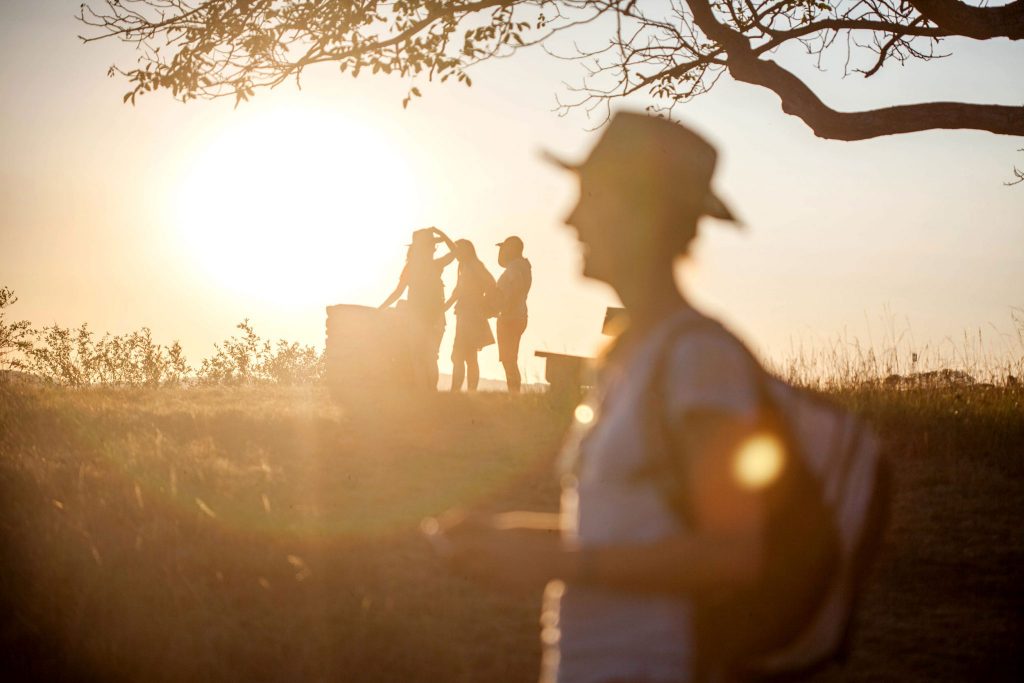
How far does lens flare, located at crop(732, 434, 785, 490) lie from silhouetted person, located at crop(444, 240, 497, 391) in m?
15.1

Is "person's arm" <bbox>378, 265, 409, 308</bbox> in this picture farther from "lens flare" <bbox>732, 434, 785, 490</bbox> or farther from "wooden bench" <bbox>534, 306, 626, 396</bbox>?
"lens flare" <bbox>732, 434, 785, 490</bbox>

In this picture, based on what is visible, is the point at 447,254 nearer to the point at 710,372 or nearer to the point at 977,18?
the point at 977,18

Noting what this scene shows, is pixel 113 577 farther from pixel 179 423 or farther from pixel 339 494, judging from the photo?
pixel 179 423

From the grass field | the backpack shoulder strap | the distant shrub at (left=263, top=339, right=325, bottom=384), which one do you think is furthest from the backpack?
the distant shrub at (left=263, top=339, right=325, bottom=384)

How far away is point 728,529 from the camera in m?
1.84

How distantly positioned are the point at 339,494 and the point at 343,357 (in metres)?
9.08

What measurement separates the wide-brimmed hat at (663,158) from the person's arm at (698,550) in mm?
553

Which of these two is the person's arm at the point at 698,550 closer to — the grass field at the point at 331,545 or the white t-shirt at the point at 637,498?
the white t-shirt at the point at 637,498

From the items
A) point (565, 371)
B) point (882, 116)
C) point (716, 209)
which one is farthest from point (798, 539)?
point (565, 371)

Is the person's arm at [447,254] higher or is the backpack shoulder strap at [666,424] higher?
the person's arm at [447,254]

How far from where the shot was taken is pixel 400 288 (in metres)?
17.5

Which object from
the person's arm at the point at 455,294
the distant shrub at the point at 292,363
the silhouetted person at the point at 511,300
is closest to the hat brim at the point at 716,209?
the silhouetted person at the point at 511,300

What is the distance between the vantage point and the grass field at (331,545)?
20.0 ft

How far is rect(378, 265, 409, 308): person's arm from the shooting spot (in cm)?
1708
